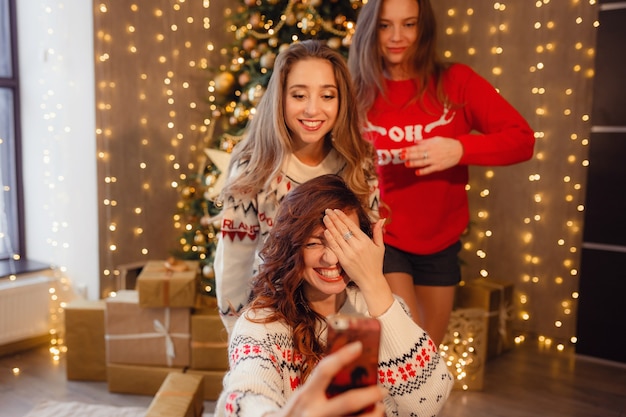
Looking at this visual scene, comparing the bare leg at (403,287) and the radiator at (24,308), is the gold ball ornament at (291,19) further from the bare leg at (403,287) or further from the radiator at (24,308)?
the radiator at (24,308)

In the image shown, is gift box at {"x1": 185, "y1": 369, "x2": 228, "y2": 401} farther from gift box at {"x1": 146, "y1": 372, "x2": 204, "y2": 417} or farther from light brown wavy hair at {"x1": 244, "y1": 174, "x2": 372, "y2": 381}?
light brown wavy hair at {"x1": 244, "y1": 174, "x2": 372, "y2": 381}

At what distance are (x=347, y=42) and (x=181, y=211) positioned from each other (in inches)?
57.7

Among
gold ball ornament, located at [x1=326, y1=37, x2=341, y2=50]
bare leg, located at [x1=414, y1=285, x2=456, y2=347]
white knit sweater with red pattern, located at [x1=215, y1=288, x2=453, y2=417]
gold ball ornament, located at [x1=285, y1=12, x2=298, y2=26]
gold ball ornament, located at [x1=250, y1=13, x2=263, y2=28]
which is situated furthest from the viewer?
gold ball ornament, located at [x1=250, y1=13, x2=263, y2=28]

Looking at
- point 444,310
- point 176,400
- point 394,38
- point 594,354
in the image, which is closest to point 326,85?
point 394,38

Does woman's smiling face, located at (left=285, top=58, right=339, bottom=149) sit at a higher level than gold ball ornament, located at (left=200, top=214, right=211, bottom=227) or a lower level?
higher

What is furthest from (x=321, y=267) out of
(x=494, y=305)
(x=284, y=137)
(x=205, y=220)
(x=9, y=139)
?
(x=9, y=139)

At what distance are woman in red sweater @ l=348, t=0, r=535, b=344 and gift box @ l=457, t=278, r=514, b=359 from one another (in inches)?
54.4

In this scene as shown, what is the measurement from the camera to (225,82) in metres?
3.70

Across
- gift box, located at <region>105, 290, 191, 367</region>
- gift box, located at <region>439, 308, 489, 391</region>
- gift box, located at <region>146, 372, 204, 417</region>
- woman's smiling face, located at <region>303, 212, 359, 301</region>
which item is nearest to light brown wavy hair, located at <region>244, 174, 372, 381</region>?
woman's smiling face, located at <region>303, 212, 359, 301</region>

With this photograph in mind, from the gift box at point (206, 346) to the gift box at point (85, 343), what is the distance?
1.55 feet

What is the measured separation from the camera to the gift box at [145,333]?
3.06m

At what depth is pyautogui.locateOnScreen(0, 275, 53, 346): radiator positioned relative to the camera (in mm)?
3459

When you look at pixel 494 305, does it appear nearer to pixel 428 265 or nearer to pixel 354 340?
pixel 428 265

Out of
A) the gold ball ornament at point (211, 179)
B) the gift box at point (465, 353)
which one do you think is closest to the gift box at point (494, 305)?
the gift box at point (465, 353)
